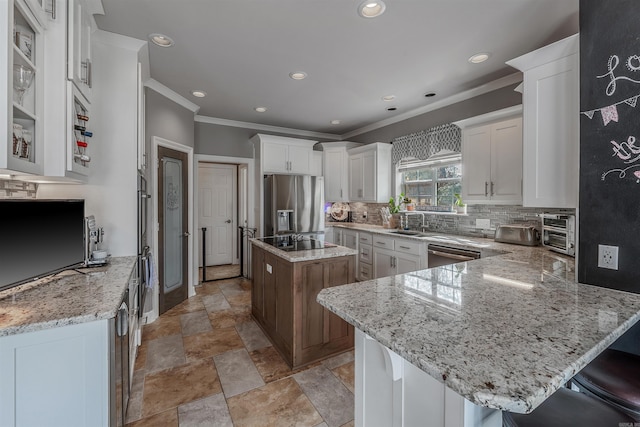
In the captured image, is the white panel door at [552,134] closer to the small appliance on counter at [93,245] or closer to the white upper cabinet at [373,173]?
the white upper cabinet at [373,173]

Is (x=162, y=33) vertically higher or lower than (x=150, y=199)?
higher

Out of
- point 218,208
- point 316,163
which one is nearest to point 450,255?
point 316,163

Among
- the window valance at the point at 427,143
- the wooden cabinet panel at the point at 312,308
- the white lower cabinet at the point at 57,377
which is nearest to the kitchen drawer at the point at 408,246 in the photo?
the window valance at the point at 427,143

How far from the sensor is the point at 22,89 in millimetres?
1296

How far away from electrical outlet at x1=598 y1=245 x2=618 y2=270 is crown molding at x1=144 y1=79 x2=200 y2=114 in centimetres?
401

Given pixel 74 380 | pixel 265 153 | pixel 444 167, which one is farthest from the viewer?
pixel 265 153

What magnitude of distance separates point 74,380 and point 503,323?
1673 mm

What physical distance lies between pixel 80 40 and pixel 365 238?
12.0 feet

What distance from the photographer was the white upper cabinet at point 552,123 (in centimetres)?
153

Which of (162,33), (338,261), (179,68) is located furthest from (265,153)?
(338,261)

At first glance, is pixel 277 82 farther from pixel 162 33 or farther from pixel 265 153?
pixel 265 153

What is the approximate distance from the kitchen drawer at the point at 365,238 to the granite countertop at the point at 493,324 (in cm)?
258

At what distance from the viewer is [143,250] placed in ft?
8.38

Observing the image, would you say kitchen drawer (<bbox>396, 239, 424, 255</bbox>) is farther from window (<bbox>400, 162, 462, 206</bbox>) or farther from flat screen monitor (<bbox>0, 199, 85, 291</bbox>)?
flat screen monitor (<bbox>0, 199, 85, 291</bbox>)
